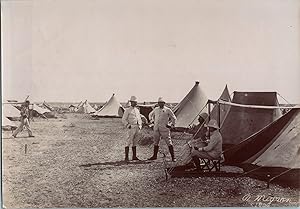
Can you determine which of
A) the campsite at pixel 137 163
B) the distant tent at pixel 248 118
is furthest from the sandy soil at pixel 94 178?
the distant tent at pixel 248 118

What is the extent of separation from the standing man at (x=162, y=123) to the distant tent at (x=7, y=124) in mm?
530

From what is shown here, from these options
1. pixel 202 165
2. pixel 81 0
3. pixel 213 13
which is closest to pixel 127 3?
pixel 81 0

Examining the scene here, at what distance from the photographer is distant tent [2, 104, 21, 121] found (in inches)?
77.3

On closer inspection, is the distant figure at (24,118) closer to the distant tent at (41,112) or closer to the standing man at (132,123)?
the distant tent at (41,112)

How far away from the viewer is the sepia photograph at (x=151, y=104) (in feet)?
6.52

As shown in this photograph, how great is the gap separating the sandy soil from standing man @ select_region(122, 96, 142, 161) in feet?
0.08

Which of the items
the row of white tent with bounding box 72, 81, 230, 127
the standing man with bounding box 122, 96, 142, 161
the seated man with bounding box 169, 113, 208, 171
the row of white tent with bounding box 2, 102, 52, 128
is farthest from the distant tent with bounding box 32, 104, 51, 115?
the seated man with bounding box 169, 113, 208, 171

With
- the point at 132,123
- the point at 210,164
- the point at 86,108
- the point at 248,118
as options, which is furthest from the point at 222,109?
the point at 86,108

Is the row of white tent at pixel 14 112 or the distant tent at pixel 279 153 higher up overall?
the row of white tent at pixel 14 112

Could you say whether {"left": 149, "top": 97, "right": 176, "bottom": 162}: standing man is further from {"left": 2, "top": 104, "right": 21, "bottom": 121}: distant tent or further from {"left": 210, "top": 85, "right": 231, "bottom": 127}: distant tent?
{"left": 2, "top": 104, "right": 21, "bottom": 121}: distant tent

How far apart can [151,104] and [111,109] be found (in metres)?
0.16

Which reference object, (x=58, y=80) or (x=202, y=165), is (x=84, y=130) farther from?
(x=202, y=165)

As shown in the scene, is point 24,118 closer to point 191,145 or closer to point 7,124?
point 7,124

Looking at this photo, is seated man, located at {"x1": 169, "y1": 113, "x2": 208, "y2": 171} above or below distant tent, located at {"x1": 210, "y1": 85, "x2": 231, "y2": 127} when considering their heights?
below
